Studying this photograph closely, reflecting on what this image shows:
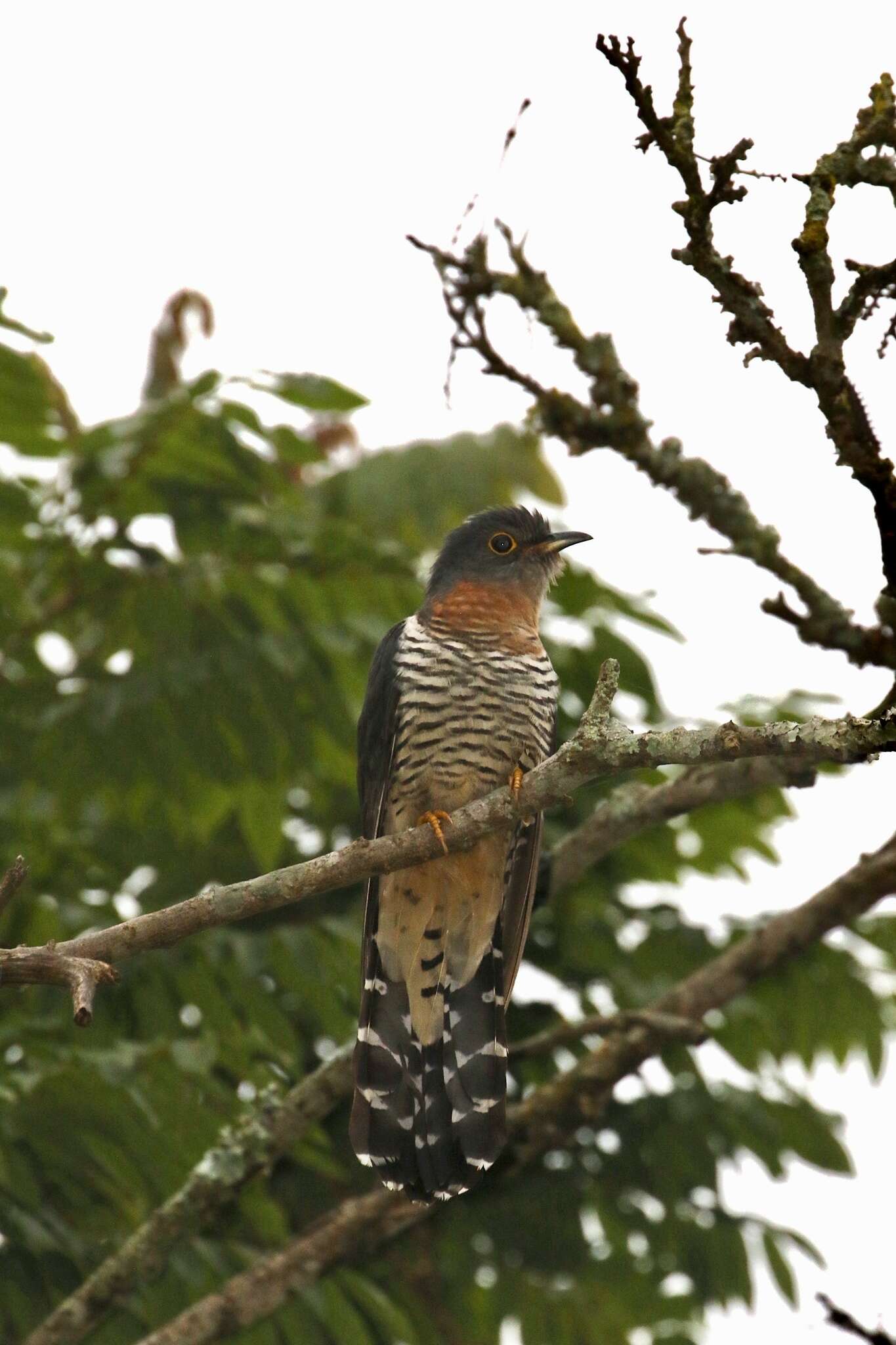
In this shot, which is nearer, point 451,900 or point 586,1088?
point 586,1088

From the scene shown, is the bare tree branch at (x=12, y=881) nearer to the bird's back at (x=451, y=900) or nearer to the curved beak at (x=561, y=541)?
the bird's back at (x=451, y=900)

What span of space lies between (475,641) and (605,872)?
1.07m

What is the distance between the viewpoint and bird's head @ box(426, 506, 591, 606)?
5.19 metres

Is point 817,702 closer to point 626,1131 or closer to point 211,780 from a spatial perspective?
point 626,1131

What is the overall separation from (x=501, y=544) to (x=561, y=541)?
0.23 meters

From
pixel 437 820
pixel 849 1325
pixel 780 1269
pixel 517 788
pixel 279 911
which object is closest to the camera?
pixel 849 1325

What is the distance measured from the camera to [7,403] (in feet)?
16.5

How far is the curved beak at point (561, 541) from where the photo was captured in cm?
516

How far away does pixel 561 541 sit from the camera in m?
5.20

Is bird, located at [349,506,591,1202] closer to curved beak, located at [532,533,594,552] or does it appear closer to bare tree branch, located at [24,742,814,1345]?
bare tree branch, located at [24,742,814,1345]

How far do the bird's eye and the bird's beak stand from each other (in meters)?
0.08

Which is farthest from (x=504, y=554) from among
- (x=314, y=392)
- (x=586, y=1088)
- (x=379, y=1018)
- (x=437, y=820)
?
(x=586, y=1088)

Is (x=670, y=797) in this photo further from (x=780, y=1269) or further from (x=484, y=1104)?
(x=780, y=1269)

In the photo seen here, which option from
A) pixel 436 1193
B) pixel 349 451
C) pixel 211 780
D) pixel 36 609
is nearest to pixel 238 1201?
pixel 436 1193
